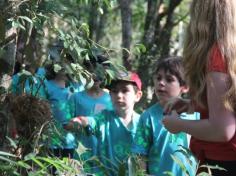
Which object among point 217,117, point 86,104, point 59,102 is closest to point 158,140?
point 86,104

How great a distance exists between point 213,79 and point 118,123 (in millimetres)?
2026

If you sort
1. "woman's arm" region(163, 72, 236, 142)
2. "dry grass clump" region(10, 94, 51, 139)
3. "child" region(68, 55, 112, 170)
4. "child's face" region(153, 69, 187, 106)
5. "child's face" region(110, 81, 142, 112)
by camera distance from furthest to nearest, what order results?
"child" region(68, 55, 112, 170) < "child's face" region(110, 81, 142, 112) < "child's face" region(153, 69, 187, 106) < "dry grass clump" region(10, 94, 51, 139) < "woman's arm" region(163, 72, 236, 142)

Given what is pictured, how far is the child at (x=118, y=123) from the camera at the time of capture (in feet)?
15.2

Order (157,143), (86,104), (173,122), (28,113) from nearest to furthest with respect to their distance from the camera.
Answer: (173,122) → (28,113) → (157,143) → (86,104)

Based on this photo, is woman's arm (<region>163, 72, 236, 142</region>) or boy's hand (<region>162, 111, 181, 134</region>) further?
boy's hand (<region>162, 111, 181, 134</region>)

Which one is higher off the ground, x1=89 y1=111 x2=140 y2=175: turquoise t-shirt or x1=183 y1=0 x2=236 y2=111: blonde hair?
x1=183 y1=0 x2=236 y2=111: blonde hair

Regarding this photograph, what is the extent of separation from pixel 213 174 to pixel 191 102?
36 centimetres

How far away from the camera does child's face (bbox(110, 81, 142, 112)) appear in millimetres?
4656

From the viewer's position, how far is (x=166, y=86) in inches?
173

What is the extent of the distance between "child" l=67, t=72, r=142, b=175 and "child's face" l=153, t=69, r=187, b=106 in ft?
0.85

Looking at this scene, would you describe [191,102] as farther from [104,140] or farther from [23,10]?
[104,140]

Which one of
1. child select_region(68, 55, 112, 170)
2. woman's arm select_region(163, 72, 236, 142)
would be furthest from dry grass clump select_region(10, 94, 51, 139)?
child select_region(68, 55, 112, 170)

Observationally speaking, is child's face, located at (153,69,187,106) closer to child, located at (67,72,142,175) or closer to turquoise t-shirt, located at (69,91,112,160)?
child, located at (67,72,142,175)

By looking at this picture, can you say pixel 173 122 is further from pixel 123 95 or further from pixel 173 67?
pixel 123 95
